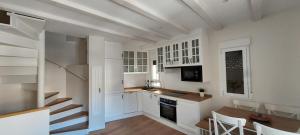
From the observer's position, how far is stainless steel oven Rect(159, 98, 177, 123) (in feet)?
10.9

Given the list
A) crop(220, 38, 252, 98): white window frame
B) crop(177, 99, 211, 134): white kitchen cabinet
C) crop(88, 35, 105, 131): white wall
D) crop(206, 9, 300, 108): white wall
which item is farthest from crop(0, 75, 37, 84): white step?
crop(206, 9, 300, 108): white wall

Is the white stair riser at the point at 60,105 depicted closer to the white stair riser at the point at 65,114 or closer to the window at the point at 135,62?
the white stair riser at the point at 65,114

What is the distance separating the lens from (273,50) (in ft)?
8.04

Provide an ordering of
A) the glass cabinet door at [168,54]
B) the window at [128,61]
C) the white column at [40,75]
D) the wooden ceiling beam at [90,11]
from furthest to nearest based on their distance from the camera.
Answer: the window at [128,61], the glass cabinet door at [168,54], the white column at [40,75], the wooden ceiling beam at [90,11]

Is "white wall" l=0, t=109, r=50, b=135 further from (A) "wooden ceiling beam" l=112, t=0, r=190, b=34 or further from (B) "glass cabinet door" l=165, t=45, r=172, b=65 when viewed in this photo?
(B) "glass cabinet door" l=165, t=45, r=172, b=65

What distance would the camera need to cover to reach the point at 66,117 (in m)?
3.36

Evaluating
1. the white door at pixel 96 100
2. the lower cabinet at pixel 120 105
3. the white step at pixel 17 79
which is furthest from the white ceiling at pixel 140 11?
the lower cabinet at pixel 120 105

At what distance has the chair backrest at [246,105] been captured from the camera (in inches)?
102

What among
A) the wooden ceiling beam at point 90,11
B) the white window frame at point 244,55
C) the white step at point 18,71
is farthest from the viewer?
the white window frame at point 244,55

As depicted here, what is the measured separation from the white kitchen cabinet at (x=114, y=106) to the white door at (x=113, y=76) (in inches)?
5.9

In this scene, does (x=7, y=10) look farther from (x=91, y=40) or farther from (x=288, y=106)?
(x=288, y=106)

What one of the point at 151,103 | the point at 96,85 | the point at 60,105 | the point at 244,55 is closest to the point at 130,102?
the point at 151,103

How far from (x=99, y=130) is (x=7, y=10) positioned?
2.94 m

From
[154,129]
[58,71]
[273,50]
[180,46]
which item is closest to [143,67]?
[180,46]
